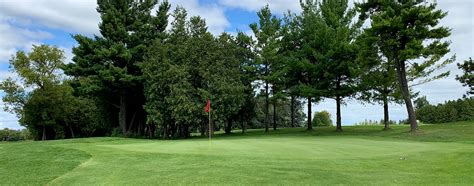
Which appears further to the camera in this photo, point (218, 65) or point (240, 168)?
point (218, 65)

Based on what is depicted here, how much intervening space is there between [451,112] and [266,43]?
2420 centimetres

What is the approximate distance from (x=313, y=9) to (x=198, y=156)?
32.7 m

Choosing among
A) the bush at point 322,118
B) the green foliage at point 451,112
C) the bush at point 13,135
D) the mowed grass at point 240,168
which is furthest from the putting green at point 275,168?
the bush at point 13,135

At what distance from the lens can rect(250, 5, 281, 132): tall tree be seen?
43.6 m

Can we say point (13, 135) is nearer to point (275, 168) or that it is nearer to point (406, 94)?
point (406, 94)

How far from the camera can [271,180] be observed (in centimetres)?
975

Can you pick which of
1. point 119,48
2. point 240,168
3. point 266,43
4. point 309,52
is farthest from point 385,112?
point 240,168

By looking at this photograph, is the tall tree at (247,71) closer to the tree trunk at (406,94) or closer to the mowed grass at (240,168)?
the tree trunk at (406,94)

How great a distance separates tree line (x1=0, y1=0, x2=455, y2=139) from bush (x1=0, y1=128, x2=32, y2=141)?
69.9 feet

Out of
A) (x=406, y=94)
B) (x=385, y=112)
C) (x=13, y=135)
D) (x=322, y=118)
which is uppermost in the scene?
(x=406, y=94)

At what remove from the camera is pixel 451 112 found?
50.0 metres

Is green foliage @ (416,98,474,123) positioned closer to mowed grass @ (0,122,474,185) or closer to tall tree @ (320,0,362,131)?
tall tree @ (320,0,362,131)

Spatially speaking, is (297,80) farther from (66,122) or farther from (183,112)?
(66,122)

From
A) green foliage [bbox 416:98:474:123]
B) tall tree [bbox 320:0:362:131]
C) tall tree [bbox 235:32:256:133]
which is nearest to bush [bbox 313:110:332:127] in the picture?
green foliage [bbox 416:98:474:123]
